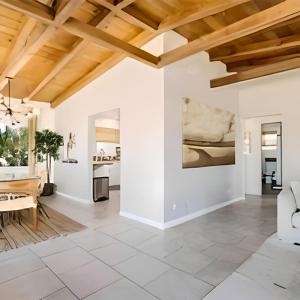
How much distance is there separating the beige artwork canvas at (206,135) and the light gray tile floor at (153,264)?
126cm

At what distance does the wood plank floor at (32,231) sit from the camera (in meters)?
3.12

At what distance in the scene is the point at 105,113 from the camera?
5.04 metres

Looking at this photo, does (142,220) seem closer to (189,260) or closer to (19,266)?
(189,260)

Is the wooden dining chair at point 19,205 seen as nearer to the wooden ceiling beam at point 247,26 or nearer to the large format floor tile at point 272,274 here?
the large format floor tile at point 272,274

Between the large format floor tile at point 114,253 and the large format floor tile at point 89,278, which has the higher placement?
the large format floor tile at point 114,253

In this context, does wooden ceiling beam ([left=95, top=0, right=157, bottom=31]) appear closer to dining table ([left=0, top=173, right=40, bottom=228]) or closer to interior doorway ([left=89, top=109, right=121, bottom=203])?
interior doorway ([left=89, top=109, right=121, bottom=203])

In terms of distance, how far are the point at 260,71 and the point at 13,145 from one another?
7.55 metres

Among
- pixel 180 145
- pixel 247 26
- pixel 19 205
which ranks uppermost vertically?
pixel 247 26

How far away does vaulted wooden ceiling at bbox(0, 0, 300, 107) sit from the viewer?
8.55 feet

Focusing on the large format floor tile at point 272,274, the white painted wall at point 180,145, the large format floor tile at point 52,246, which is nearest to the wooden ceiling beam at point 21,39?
the white painted wall at point 180,145

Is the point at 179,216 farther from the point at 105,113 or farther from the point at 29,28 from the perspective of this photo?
the point at 29,28

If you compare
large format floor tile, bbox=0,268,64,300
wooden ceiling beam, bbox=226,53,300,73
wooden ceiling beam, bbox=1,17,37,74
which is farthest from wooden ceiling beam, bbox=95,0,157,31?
large format floor tile, bbox=0,268,64,300

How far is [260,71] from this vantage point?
4.12 m

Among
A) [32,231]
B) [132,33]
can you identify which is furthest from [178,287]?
[132,33]
